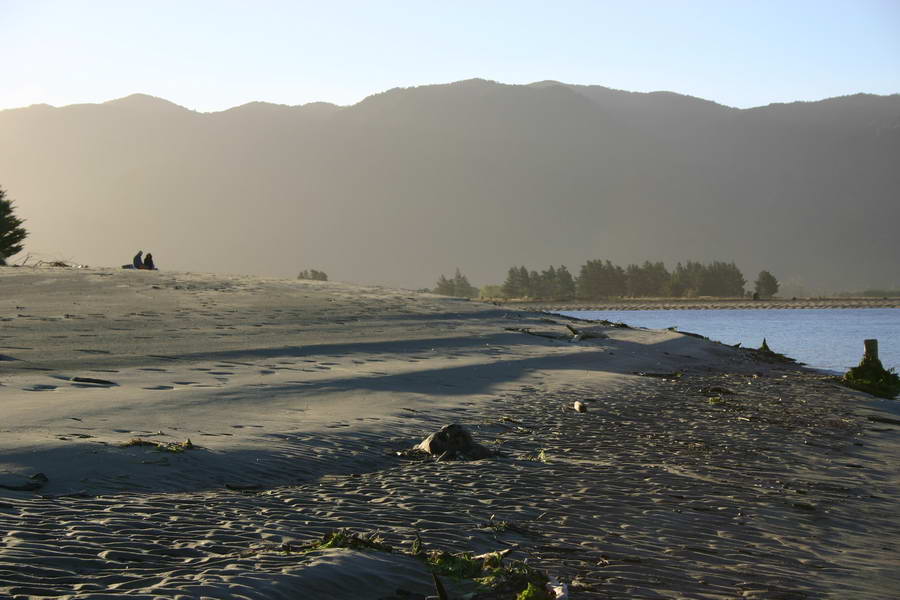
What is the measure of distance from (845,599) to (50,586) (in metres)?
4.61

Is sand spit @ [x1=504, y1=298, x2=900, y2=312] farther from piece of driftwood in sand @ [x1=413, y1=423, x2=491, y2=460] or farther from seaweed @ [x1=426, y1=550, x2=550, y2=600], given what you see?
seaweed @ [x1=426, y1=550, x2=550, y2=600]

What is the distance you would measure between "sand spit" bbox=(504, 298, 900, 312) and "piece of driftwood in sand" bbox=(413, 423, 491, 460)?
2943 inches

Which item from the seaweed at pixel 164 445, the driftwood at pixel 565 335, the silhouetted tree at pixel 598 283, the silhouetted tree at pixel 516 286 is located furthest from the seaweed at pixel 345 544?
the silhouetted tree at pixel 598 283

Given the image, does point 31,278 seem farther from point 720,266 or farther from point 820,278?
point 820,278

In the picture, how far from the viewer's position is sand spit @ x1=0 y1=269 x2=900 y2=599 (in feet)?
16.9

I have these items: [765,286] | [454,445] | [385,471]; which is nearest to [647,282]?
[765,286]

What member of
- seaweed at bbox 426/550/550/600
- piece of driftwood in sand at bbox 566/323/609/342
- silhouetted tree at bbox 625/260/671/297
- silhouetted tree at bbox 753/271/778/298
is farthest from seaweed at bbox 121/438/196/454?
silhouetted tree at bbox 753/271/778/298

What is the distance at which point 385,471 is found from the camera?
7.97m

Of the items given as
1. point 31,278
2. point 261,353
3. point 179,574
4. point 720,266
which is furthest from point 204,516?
point 720,266

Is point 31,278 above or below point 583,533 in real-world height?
above

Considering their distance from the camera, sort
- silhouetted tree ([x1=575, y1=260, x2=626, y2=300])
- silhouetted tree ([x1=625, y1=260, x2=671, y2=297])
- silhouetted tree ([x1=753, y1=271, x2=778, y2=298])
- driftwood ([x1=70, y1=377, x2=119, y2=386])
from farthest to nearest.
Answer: silhouetted tree ([x1=753, y1=271, x2=778, y2=298]) < silhouetted tree ([x1=625, y1=260, x2=671, y2=297]) < silhouetted tree ([x1=575, y1=260, x2=626, y2=300]) < driftwood ([x1=70, y1=377, x2=119, y2=386])

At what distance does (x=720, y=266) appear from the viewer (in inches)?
4237

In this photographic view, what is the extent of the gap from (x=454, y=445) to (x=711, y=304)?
288 ft

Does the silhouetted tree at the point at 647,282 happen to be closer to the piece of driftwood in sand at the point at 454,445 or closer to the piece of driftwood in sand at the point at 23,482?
the piece of driftwood in sand at the point at 454,445
